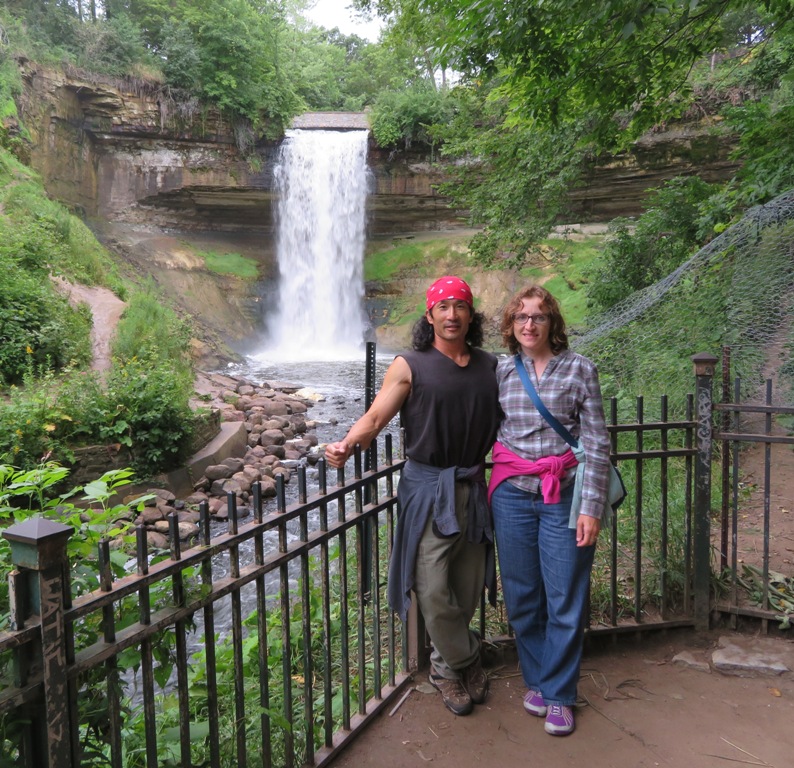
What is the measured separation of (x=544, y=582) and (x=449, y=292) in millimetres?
1279

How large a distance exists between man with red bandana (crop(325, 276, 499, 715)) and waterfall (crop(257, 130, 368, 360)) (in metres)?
20.9

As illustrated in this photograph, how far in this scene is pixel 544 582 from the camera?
2.67 m

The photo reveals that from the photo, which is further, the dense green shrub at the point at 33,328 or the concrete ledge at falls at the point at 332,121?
the concrete ledge at falls at the point at 332,121

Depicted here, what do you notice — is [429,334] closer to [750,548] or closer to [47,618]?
[47,618]

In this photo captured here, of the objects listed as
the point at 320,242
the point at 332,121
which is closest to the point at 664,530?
the point at 320,242

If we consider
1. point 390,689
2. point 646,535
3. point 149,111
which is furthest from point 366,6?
point 149,111

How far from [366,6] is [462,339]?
1167cm

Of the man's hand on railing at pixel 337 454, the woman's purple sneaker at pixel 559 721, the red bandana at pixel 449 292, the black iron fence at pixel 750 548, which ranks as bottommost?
the woman's purple sneaker at pixel 559 721

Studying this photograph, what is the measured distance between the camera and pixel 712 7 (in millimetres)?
4758

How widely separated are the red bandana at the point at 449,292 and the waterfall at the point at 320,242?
20.9 meters

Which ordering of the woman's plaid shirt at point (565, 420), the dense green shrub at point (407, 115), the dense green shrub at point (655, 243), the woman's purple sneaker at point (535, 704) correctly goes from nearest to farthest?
1. the woman's plaid shirt at point (565, 420)
2. the woman's purple sneaker at point (535, 704)
3. the dense green shrub at point (655, 243)
4. the dense green shrub at point (407, 115)

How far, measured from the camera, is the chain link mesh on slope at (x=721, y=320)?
16.3 ft

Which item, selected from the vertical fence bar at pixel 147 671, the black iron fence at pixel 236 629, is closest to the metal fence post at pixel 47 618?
the black iron fence at pixel 236 629

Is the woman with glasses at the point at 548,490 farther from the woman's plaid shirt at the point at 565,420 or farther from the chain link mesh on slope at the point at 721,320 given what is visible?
the chain link mesh on slope at the point at 721,320
